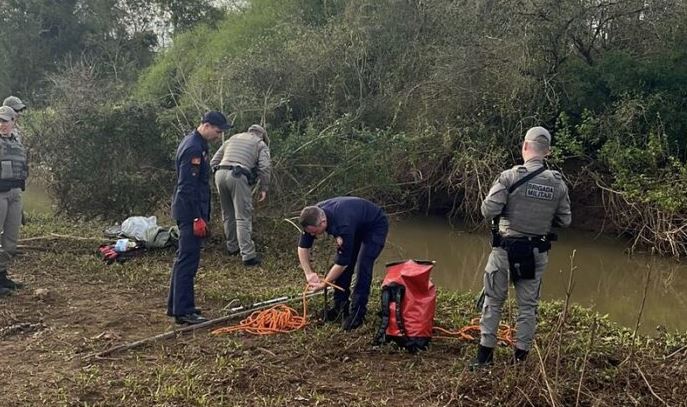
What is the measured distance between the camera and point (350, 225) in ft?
17.6

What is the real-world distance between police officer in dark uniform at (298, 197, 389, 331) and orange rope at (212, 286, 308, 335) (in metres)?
0.27

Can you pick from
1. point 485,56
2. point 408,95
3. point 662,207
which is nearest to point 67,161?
point 408,95

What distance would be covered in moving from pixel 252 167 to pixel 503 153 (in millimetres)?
5980

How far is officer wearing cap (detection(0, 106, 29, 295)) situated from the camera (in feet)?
21.4

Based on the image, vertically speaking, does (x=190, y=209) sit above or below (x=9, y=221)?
above

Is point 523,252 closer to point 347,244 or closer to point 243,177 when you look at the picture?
point 347,244

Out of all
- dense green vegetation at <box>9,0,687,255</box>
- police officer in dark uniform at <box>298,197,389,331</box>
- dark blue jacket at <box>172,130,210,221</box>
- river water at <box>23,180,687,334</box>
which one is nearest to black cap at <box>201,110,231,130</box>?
dark blue jacket at <box>172,130,210,221</box>

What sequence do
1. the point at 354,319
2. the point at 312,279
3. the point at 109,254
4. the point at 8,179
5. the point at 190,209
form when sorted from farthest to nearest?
1. the point at 109,254
2. the point at 8,179
3. the point at 190,209
4. the point at 354,319
5. the point at 312,279

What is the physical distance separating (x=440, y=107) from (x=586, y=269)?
14.9ft

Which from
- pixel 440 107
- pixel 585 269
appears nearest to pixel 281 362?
pixel 585 269

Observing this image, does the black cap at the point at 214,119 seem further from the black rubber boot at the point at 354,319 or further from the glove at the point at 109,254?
the glove at the point at 109,254

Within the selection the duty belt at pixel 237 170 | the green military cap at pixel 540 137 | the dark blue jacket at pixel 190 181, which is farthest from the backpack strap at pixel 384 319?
the duty belt at pixel 237 170

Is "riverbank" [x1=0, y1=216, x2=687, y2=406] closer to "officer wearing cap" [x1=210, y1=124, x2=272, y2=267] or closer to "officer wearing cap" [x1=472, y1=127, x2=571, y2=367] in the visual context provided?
"officer wearing cap" [x1=472, y1=127, x2=571, y2=367]

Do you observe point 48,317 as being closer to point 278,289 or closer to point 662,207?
point 278,289
